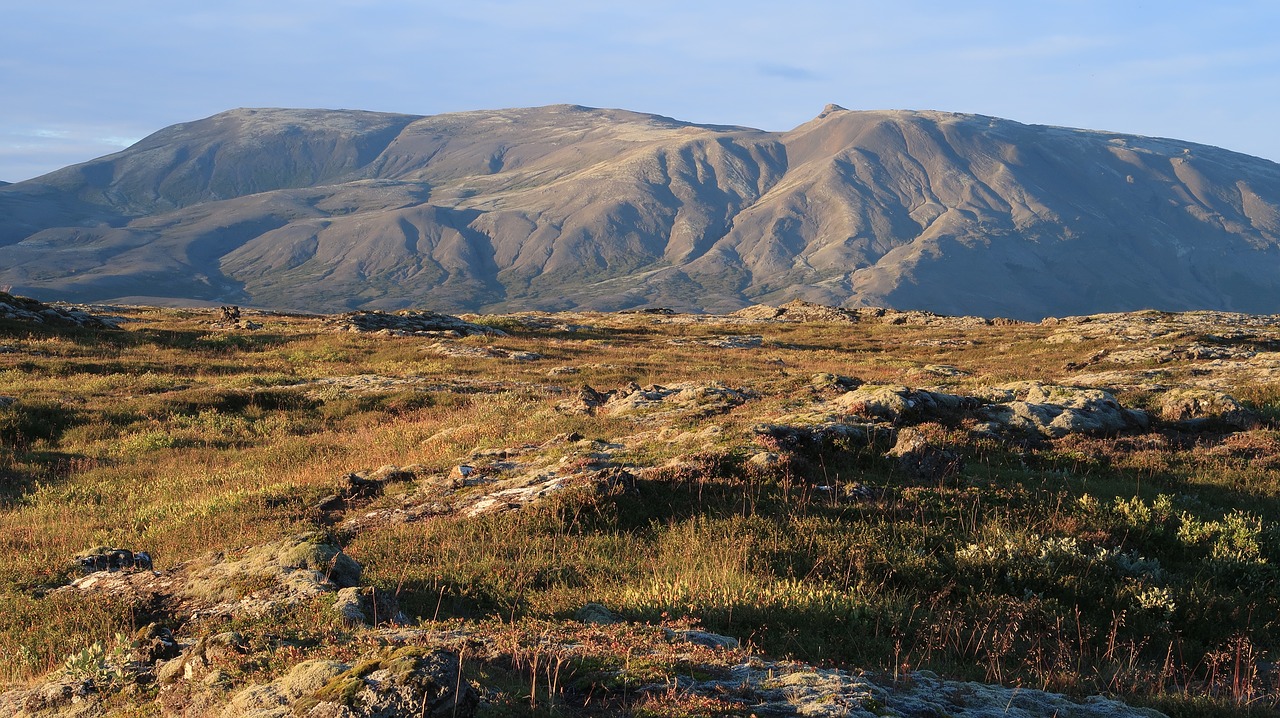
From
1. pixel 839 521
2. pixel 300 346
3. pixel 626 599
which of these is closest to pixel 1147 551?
pixel 839 521

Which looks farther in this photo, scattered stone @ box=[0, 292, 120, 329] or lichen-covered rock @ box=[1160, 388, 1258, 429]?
scattered stone @ box=[0, 292, 120, 329]

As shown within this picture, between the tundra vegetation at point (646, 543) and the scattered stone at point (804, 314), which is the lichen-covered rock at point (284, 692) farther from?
the scattered stone at point (804, 314)

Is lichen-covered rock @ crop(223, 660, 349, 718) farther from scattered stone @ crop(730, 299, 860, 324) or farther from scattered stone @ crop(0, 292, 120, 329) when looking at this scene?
scattered stone @ crop(730, 299, 860, 324)

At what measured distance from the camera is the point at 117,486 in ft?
51.0

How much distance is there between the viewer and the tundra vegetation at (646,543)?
6.40 m

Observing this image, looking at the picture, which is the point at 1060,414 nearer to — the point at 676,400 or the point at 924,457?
the point at 924,457

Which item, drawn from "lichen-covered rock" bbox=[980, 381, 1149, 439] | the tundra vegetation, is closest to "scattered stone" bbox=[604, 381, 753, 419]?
the tundra vegetation

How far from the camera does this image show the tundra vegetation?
6.40 m

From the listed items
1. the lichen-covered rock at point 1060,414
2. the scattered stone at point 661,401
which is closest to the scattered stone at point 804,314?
the scattered stone at point 661,401

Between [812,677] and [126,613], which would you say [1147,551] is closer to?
[812,677]

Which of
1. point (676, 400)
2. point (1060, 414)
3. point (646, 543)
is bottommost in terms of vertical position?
point (646, 543)

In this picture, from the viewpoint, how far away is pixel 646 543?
35.2ft

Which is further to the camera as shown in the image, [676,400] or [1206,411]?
[676,400]

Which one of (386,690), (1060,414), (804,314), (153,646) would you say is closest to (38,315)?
(153,646)
